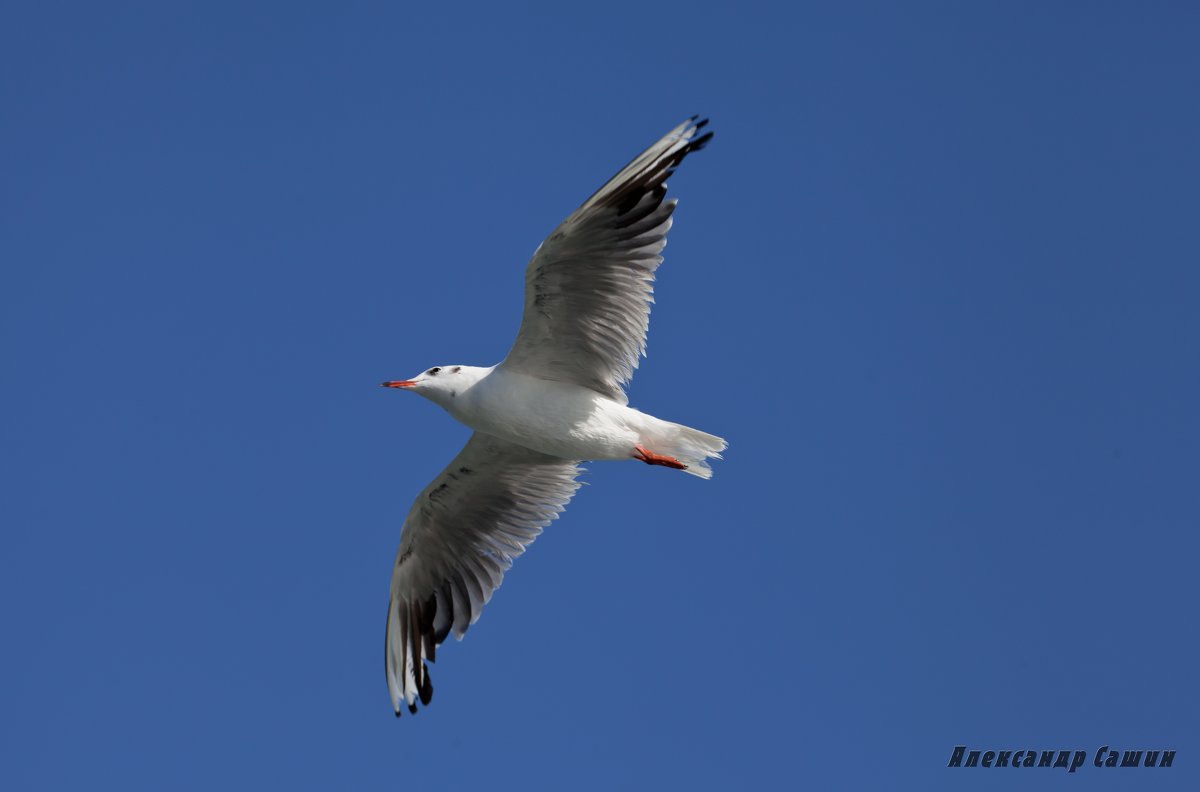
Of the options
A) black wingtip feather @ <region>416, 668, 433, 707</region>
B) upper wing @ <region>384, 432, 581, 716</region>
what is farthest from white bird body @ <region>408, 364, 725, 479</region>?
black wingtip feather @ <region>416, 668, 433, 707</region>

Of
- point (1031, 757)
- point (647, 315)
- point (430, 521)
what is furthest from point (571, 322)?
point (1031, 757)

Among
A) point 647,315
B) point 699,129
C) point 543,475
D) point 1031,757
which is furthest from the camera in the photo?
point 543,475

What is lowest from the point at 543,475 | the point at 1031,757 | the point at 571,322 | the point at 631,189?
the point at 1031,757

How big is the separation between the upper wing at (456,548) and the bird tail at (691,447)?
3.87ft

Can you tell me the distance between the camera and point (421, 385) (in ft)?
28.1

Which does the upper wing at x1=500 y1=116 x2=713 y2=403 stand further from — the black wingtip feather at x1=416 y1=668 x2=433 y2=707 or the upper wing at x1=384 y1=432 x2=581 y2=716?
the black wingtip feather at x1=416 y1=668 x2=433 y2=707

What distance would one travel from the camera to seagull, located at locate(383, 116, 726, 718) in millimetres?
7918

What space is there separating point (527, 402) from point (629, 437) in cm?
67

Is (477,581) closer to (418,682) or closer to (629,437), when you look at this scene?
(418,682)

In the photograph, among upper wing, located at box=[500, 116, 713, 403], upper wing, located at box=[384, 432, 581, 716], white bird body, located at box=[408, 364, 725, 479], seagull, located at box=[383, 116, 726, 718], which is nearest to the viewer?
upper wing, located at box=[500, 116, 713, 403]

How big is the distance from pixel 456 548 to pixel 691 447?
2033mm

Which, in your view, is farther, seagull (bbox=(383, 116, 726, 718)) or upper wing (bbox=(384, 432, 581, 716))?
upper wing (bbox=(384, 432, 581, 716))

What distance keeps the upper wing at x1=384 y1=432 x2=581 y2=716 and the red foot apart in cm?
109

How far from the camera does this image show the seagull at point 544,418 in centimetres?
792
